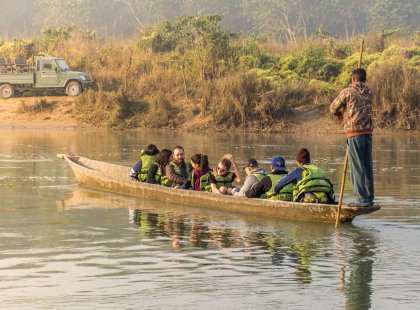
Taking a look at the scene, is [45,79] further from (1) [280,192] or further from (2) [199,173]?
(1) [280,192]

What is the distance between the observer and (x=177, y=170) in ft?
59.8

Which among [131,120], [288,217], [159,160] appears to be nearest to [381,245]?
[288,217]

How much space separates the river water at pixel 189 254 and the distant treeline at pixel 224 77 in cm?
1390

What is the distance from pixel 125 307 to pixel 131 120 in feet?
88.1

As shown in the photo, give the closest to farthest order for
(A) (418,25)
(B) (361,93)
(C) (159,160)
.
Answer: (B) (361,93) → (C) (159,160) → (A) (418,25)

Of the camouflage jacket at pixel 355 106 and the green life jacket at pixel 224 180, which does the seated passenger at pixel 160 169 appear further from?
the camouflage jacket at pixel 355 106

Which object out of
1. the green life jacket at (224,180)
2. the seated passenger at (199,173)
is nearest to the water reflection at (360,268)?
the green life jacket at (224,180)

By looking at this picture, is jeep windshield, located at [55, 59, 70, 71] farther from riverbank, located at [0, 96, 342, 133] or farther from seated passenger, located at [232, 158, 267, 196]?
seated passenger, located at [232, 158, 267, 196]

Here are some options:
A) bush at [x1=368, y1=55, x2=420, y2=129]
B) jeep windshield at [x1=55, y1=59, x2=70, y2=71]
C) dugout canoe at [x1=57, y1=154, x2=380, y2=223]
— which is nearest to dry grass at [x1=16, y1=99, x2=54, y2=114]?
jeep windshield at [x1=55, y1=59, x2=70, y2=71]

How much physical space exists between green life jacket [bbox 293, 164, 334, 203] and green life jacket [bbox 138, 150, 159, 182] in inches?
168

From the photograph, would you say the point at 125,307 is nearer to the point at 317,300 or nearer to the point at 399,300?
the point at 317,300

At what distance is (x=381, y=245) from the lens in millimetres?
13773

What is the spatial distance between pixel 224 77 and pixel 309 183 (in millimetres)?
22890

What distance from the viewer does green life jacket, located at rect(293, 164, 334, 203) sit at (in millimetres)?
15156
